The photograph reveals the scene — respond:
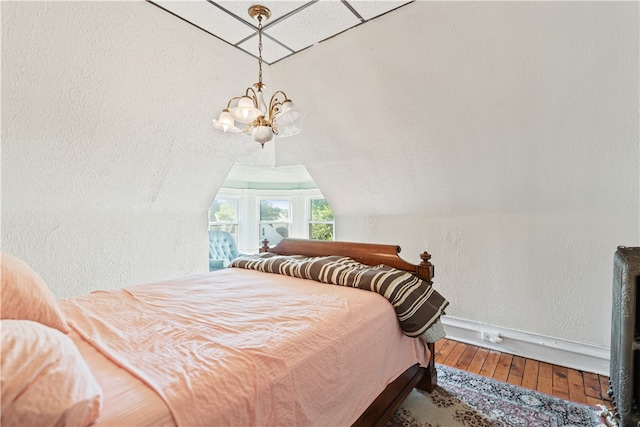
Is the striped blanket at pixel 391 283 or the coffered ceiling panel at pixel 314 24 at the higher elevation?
the coffered ceiling panel at pixel 314 24

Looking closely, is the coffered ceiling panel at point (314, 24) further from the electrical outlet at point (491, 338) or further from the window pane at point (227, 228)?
the window pane at point (227, 228)

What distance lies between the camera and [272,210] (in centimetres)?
589

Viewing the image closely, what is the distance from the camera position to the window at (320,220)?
5.38 metres

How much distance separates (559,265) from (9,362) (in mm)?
3264

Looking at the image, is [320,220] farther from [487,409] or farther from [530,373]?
[487,409]

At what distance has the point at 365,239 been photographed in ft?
12.5

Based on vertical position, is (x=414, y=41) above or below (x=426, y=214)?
above

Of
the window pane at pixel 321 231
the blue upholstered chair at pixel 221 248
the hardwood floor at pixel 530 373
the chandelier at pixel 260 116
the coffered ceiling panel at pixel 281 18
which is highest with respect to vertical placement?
the coffered ceiling panel at pixel 281 18

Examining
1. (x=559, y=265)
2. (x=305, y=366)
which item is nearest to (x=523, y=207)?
(x=559, y=265)

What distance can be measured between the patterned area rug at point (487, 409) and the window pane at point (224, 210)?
4.28 m

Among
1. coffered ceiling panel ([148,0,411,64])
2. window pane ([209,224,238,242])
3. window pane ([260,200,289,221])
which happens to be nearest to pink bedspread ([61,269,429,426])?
coffered ceiling panel ([148,0,411,64])

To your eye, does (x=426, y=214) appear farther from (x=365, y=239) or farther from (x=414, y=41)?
(x=414, y=41)

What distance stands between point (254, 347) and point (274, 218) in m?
4.80

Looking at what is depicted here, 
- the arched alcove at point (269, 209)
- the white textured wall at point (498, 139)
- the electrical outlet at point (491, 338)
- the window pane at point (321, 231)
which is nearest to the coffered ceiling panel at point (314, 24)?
the white textured wall at point (498, 139)
